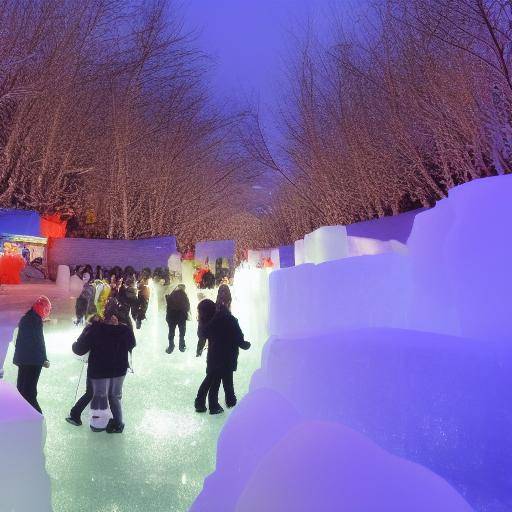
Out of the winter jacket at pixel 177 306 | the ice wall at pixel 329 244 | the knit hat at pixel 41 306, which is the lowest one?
the winter jacket at pixel 177 306

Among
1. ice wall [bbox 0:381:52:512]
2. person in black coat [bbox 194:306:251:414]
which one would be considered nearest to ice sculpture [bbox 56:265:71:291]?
person in black coat [bbox 194:306:251:414]

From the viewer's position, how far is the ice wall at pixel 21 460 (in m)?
2.99

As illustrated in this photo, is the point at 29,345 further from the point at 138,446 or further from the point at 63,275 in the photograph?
the point at 63,275

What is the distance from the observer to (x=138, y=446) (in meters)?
4.93

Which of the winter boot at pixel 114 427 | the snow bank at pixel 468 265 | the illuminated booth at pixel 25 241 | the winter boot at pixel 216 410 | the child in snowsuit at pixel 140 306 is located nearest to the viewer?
the snow bank at pixel 468 265

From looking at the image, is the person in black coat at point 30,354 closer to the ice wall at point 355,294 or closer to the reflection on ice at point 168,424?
the reflection on ice at point 168,424

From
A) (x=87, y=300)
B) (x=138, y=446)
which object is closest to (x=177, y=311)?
(x=87, y=300)

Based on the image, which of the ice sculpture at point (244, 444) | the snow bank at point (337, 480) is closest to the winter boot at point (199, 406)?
the ice sculpture at point (244, 444)

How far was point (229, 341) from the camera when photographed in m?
6.13

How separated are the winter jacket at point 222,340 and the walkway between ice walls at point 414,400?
3.00m

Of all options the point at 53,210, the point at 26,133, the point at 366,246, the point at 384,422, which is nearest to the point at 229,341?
the point at 384,422

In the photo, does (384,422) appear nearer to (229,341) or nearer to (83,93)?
(229,341)

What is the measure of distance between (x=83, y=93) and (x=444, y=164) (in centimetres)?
1194

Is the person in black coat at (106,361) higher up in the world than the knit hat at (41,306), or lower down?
lower down
